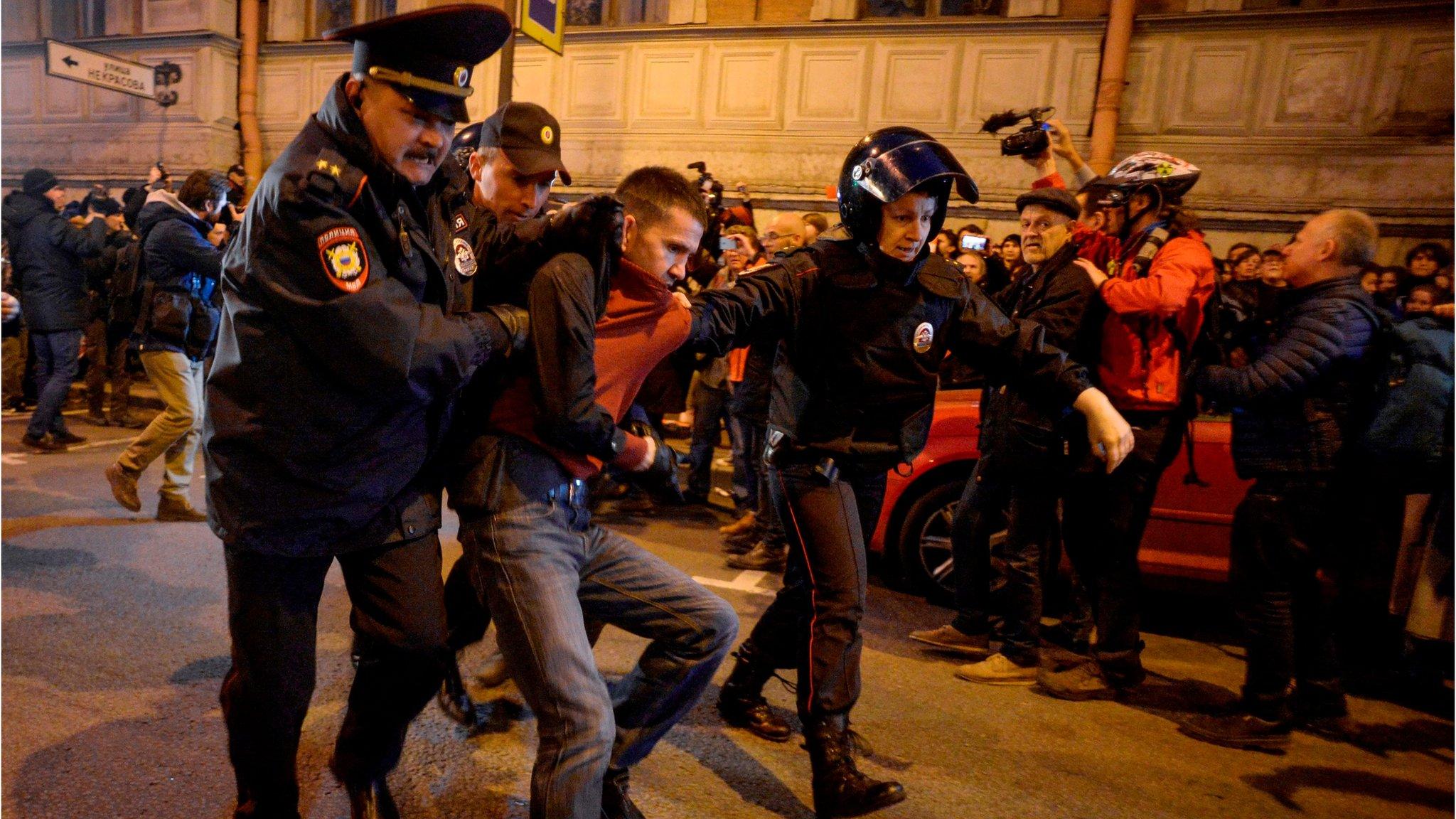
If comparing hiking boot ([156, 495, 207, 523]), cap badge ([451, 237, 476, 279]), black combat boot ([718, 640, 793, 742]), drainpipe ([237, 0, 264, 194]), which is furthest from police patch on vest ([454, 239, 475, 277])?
drainpipe ([237, 0, 264, 194])

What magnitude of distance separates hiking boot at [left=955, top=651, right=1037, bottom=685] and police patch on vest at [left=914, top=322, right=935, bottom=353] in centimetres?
176

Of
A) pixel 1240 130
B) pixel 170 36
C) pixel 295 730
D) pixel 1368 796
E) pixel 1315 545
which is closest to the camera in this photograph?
pixel 295 730

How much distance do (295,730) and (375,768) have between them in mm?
287

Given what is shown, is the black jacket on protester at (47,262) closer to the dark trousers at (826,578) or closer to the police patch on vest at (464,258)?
the police patch on vest at (464,258)

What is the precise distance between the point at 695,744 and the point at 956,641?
61.6 inches

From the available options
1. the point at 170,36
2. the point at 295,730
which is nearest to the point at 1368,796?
the point at 295,730

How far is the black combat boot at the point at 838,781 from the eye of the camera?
2762 millimetres

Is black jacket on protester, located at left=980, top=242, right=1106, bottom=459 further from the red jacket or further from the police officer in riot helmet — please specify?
the police officer in riot helmet

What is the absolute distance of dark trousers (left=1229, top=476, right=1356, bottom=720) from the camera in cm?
349

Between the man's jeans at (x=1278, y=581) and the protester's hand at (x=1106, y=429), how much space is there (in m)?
1.15

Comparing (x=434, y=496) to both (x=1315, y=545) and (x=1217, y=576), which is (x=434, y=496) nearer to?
(x=1315, y=545)

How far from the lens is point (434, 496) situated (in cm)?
231

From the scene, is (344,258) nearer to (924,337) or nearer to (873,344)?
(873,344)

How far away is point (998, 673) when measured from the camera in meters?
3.95
